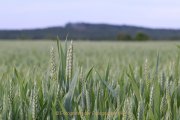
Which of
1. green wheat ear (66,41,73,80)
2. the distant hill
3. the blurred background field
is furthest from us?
the distant hill

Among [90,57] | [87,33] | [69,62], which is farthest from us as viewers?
[87,33]

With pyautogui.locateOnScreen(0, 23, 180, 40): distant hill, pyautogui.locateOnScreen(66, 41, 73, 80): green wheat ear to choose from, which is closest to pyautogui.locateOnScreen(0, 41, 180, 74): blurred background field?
pyautogui.locateOnScreen(66, 41, 73, 80): green wheat ear

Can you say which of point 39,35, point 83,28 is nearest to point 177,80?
point 39,35

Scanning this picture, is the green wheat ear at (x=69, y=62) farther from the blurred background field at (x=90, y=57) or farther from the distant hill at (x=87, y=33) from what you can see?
the distant hill at (x=87, y=33)

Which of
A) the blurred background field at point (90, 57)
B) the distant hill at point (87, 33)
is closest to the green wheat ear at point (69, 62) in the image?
the blurred background field at point (90, 57)

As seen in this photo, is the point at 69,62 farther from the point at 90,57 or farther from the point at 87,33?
the point at 87,33

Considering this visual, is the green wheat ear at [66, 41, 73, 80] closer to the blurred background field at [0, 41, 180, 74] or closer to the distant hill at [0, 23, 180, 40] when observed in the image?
the blurred background field at [0, 41, 180, 74]

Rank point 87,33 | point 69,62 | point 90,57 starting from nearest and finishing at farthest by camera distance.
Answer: point 69,62 < point 90,57 < point 87,33

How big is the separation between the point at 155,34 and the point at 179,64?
248 ft

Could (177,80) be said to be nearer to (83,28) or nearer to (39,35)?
(39,35)

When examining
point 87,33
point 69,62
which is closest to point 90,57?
point 69,62

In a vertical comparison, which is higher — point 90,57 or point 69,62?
point 69,62

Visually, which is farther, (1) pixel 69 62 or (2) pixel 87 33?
(2) pixel 87 33

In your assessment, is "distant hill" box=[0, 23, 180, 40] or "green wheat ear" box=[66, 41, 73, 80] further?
"distant hill" box=[0, 23, 180, 40]
